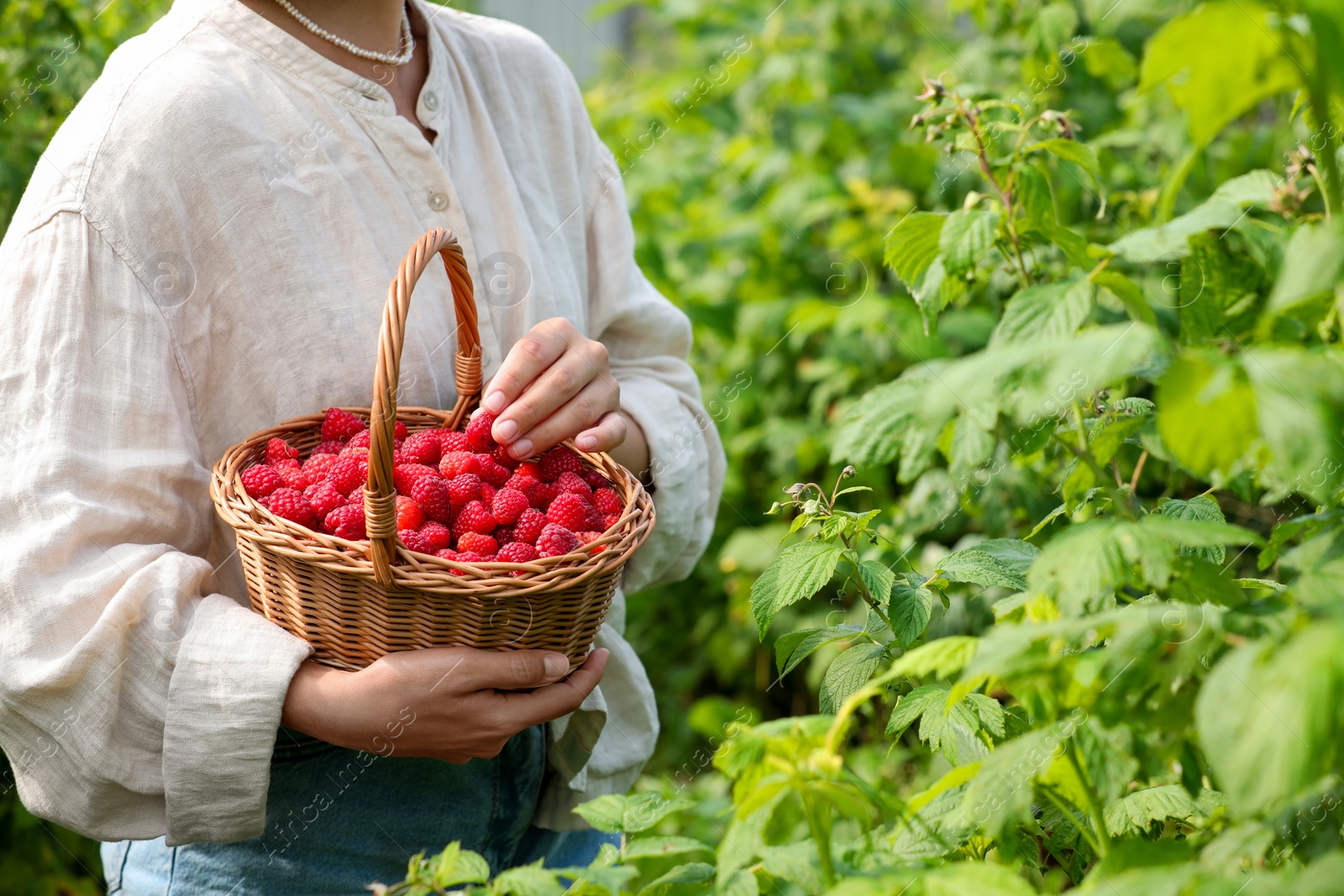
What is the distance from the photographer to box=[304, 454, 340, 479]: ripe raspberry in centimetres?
110

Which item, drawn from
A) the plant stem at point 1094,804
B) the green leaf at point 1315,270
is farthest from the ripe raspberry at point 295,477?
the green leaf at point 1315,270

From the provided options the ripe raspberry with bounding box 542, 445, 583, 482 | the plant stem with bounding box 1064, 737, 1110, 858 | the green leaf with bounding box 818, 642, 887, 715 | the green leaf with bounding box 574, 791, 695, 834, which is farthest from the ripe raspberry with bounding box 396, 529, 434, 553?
the plant stem with bounding box 1064, 737, 1110, 858

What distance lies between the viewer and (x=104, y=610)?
0.99m

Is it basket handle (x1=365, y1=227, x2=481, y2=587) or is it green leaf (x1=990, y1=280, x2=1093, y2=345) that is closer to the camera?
green leaf (x1=990, y1=280, x2=1093, y2=345)

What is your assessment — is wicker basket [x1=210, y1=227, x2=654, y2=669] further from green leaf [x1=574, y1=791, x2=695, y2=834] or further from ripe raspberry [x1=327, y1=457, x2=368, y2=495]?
green leaf [x1=574, y1=791, x2=695, y2=834]

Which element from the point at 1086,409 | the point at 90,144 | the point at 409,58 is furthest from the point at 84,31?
the point at 1086,409

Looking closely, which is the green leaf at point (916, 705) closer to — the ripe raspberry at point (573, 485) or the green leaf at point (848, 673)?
the green leaf at point (848, 673)

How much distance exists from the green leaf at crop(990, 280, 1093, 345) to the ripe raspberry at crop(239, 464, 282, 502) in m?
0.74

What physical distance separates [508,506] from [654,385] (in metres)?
0.40

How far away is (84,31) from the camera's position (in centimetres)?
229

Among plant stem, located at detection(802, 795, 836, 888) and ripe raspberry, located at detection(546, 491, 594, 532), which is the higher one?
plant stem, located at detection(802, 795, 836, 888)

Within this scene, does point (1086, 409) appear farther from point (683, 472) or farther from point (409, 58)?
point (409, 58)

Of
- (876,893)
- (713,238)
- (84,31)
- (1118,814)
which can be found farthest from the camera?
(713,238)

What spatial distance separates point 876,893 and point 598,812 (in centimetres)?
33
